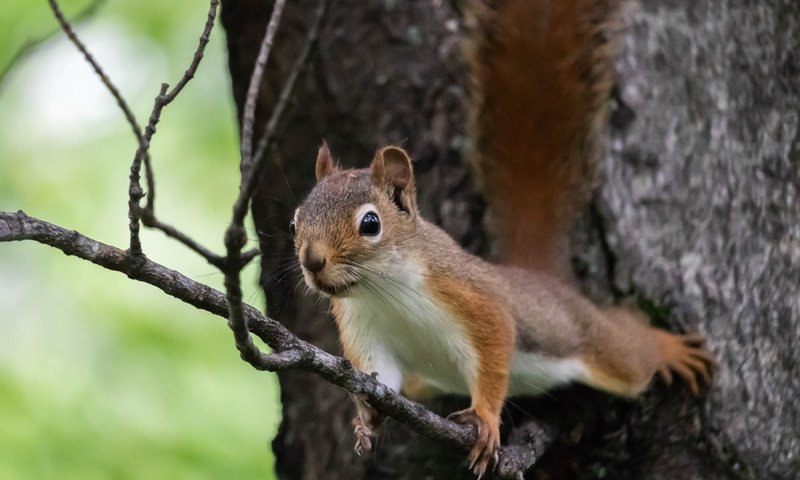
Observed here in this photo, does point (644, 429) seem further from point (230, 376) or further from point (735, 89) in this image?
point (230, 376)

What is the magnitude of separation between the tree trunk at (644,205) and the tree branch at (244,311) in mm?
697

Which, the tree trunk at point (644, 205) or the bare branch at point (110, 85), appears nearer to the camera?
the bare branch at point (110, 85)

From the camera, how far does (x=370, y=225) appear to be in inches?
67.2

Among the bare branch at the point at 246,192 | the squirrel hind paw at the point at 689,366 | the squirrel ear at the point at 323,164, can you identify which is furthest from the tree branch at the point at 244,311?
the squirrel hind paw at the point at 689,366

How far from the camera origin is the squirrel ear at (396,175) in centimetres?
178

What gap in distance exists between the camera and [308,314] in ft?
7.71

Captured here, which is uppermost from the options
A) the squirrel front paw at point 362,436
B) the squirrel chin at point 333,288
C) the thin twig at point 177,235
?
the squirrel chin at point 333,288

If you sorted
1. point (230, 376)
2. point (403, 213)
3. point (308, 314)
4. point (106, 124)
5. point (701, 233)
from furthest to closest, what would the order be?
point (106, 124) → point (230, 376) → point (308, 314) → point (701, 233) → point (403, 213)

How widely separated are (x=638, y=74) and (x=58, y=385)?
1908 millimetres

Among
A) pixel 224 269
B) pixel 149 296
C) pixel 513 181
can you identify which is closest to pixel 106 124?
pixel 149 296

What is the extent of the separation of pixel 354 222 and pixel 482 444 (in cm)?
43

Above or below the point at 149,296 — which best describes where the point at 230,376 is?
below

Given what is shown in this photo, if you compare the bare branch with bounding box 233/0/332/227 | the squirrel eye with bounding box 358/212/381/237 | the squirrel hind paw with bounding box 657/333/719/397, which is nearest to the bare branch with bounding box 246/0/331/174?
the bare branch with bounding box 233/0/332/227

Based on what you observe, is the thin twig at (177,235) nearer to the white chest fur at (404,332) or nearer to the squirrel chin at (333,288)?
the squirrel chin at (333,288)
